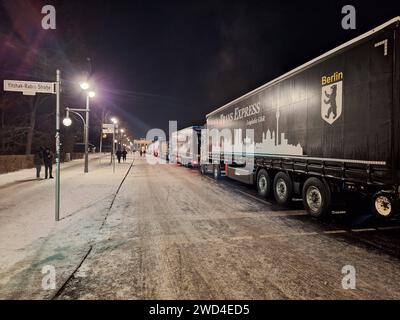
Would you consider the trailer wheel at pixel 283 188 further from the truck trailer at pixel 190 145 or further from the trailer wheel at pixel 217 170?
the truck trailer at pixel 190 145

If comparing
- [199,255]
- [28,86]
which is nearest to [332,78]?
[199,255]

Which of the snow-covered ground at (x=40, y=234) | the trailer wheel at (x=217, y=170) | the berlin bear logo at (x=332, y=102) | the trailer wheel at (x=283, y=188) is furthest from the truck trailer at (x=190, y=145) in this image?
the berlin bear logo at (x=332, y=102)

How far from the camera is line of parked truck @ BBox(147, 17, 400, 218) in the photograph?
5.29 m

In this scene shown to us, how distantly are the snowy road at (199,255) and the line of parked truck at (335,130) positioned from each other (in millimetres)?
927

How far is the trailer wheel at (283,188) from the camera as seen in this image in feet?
29.0

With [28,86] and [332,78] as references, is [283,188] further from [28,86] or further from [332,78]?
[28,86]

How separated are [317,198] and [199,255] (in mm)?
4151

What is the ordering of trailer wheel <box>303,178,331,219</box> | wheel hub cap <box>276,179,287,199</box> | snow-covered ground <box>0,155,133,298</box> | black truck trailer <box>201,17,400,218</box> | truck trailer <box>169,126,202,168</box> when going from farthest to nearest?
1. truck trailer <box>169,126,202,168</box>
2. wheel hub cap <box>276,179,287,199</box>
3. trailer wheel <box>303,178,331,219</box>
4. black truck trailer <box>201,17,400,218</box>
5. snow-covered ground <box>0,155,133,298</box>

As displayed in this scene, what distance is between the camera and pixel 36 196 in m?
10.3

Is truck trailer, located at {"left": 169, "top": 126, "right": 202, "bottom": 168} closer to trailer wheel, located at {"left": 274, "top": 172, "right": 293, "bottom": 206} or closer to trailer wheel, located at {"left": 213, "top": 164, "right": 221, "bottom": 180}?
trailer wheel, located at {"left": 213, "top": 164, "right": 221, "bottom": 180}

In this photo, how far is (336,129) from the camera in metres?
6.64

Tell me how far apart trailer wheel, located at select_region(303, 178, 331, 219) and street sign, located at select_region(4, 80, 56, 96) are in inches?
281

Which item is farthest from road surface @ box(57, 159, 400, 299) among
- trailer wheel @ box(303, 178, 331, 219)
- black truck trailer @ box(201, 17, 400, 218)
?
black truck trailer @ box(201, 17, 400, 218)
